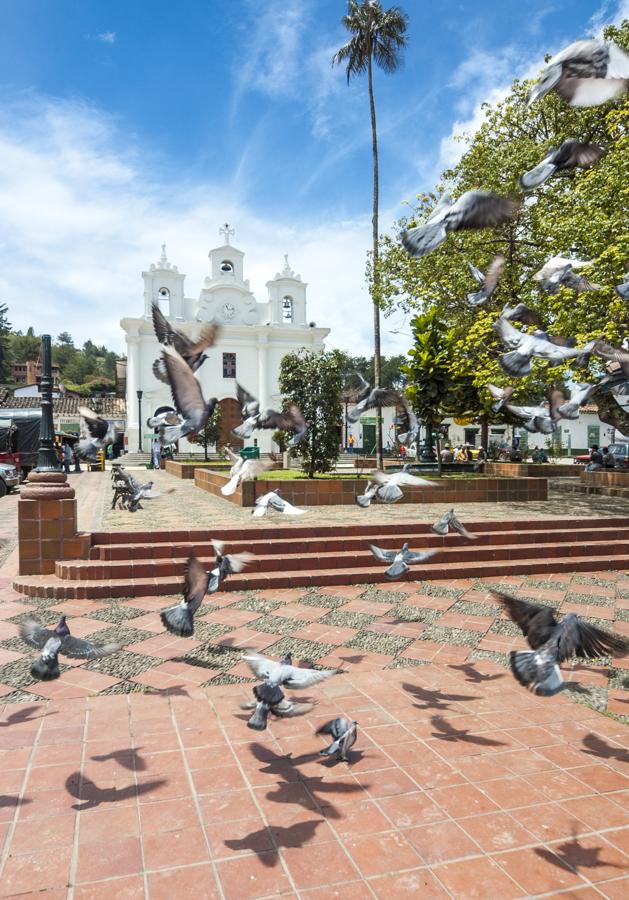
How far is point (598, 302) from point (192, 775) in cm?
994

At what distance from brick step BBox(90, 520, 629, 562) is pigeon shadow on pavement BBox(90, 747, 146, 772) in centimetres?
364

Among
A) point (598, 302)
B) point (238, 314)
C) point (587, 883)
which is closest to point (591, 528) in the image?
point (598, 302)

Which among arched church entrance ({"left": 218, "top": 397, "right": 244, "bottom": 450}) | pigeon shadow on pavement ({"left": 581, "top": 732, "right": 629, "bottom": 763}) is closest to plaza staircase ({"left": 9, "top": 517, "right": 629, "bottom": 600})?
pigeon shadow on pavement ({"left": 581, "top": 732, "right": 629, "bottom": 763})

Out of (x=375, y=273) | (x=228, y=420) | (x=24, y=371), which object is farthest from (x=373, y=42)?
(x=24, y=371)

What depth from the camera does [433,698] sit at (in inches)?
145

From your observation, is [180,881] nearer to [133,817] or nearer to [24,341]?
[133,817]

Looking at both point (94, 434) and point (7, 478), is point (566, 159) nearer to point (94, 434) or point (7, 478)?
point (94, 434)

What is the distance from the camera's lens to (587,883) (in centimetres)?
207

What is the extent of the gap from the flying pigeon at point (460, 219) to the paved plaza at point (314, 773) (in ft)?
8.08

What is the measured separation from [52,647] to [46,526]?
3654 mm

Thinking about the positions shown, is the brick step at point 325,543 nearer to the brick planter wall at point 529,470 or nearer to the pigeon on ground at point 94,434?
the pigeon on ground at point 94,434

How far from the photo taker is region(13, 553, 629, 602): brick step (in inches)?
233

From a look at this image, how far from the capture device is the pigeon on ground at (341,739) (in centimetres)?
284

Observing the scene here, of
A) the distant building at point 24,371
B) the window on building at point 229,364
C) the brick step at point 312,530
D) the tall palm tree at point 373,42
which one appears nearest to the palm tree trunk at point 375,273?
the tall palm tree at point 373,42
